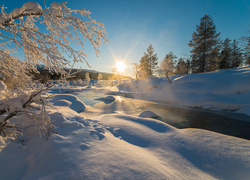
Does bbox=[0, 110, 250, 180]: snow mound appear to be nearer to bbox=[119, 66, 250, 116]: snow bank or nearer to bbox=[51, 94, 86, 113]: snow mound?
bbox=[51, 94, 86, 113]: snow mound

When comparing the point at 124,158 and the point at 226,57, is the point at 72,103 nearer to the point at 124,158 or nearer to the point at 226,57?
the point at 124,158

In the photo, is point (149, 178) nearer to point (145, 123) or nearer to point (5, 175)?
point (5, 175)

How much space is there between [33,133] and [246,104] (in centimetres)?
1436

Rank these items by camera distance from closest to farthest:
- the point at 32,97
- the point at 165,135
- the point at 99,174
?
the point at 99,174
the point at 32,97
the point at 165,135

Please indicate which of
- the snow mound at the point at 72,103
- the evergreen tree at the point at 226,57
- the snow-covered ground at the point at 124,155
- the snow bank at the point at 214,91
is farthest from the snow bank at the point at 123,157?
the evergreen tree at the point at 226,57

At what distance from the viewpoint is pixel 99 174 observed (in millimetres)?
1673

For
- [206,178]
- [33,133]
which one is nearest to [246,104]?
[206,178]

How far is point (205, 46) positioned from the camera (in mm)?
21641

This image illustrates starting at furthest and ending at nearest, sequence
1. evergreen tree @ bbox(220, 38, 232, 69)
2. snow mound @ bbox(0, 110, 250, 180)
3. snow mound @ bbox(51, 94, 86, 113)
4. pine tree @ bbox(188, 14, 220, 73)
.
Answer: evergreen tree @ bbox(220, 38, 232, 69)
pine tree @ bbox(188, 14, 220, 73)
snow mound @ bbox(51, 94, 86, 113)
snow mound @ bbox(0, 110, 250, 180)

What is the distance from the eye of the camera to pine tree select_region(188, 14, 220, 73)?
68.8 feet

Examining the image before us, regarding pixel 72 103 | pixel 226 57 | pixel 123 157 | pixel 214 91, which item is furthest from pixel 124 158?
pixel 226 57

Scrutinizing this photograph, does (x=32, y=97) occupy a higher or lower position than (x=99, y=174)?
higher

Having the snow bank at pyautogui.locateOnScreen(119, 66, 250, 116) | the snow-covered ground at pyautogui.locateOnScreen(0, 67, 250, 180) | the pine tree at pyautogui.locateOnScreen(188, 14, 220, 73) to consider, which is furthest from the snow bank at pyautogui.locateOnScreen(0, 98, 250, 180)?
the pine tree at pyautogui.locateOnScreen(188, 14, 220, 73)

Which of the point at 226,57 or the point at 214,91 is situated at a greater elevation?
the point at 226,57
